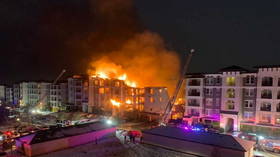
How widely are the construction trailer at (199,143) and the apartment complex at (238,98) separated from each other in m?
12.6

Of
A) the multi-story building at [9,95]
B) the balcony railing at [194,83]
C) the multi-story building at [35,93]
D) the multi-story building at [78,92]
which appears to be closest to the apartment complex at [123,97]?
the multi-story building at [78,92]

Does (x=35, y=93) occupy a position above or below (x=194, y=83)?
below

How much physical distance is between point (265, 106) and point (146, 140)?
834 inches

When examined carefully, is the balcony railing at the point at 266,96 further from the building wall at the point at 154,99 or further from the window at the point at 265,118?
the building wall at the point at 154,99

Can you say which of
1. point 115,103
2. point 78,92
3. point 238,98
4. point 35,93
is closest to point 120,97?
point 115,103

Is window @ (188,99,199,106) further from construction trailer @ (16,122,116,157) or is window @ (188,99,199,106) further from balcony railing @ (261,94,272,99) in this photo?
construction trailer @ (16,122,116,157)

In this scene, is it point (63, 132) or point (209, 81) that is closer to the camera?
point (63, 132)

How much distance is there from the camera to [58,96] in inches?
2330

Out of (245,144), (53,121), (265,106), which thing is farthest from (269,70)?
(53,121)

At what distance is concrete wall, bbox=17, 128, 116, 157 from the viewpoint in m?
21.4

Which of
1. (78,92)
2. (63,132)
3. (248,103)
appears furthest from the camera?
(78,92)

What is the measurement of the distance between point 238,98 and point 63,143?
96.3 feet

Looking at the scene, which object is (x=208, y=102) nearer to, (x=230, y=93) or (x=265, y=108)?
(x=230, y=93)

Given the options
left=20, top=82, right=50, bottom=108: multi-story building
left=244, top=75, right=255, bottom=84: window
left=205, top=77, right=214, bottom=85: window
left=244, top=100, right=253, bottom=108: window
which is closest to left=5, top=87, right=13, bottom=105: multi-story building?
left=20, top=82, right=50, bottom=108: multi-story building
